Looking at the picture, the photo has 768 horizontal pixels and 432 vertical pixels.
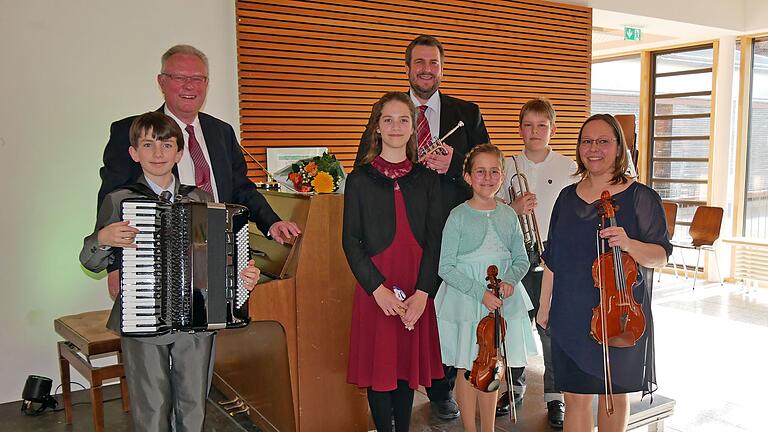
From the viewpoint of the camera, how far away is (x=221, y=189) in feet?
9.57

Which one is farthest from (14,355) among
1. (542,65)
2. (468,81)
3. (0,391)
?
(542,65)

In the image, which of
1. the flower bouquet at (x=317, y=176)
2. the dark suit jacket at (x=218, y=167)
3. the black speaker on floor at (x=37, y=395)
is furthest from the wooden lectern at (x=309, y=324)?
the black speaker on floor at (x=37, y=395)

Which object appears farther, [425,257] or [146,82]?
[146,82]

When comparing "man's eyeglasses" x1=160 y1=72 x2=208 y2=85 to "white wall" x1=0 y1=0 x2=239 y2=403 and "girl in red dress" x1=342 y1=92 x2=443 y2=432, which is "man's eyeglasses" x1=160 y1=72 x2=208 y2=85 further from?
"white wall" x1=0 y1=0 x2=239 y2=403

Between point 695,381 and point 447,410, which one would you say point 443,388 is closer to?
point 447,410

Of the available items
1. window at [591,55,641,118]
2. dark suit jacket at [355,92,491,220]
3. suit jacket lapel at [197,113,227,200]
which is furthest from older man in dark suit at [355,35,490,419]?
window at [591,55,641,118]

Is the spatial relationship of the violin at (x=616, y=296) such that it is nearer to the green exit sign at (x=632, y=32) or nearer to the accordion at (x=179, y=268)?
the accordion at (x=179, y=268)

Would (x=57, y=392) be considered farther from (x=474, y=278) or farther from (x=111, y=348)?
(x=474, y=278)

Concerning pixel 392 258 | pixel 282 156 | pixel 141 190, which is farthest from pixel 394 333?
pixel 282 156

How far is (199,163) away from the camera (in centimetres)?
285

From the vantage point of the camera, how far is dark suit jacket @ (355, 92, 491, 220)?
3223mm

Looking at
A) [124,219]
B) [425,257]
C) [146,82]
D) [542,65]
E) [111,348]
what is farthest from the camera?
[542,65]

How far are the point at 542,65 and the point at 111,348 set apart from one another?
17.3 feet

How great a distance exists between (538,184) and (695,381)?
2254 millimetres
